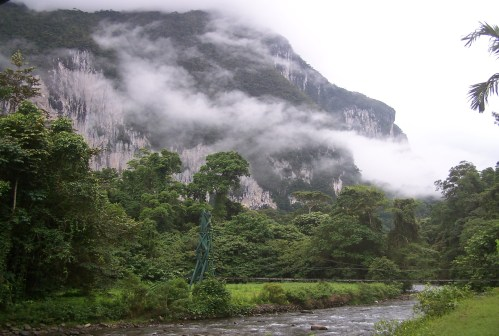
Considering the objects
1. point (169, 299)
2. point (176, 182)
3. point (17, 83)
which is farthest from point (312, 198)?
point (17, 83)

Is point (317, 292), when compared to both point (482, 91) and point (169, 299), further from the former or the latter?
point (482, 91)

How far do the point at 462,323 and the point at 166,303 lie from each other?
12.2 m

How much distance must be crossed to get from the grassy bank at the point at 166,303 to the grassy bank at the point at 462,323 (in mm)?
9656

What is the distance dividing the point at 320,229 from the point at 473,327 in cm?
2480

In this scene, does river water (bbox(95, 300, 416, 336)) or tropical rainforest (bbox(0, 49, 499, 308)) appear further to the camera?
river water (bbox(95, 300, 416, 336))

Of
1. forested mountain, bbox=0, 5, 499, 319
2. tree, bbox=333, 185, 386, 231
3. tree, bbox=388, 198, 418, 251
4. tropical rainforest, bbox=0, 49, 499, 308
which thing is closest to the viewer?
tropical rainforest, bbox=0, 49, 499, 308

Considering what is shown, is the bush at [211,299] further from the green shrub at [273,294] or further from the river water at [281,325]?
the green shrub at [273,294]

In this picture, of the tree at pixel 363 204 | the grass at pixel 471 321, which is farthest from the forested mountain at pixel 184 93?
the grass at pixel 471 321

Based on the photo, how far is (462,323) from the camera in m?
10.2

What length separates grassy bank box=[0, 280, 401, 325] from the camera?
1451cm

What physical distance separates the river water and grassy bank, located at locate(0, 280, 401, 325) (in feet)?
2.91

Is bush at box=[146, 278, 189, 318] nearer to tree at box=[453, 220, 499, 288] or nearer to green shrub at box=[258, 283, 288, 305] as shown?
green shrub at box=[258, 283, 288, 305]

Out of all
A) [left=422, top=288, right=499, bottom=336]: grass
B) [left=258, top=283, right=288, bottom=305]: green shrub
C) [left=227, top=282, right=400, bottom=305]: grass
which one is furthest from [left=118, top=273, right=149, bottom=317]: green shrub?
[left=422, top=288, right=499, bottom=336]: grass

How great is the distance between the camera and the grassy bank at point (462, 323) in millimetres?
9219
